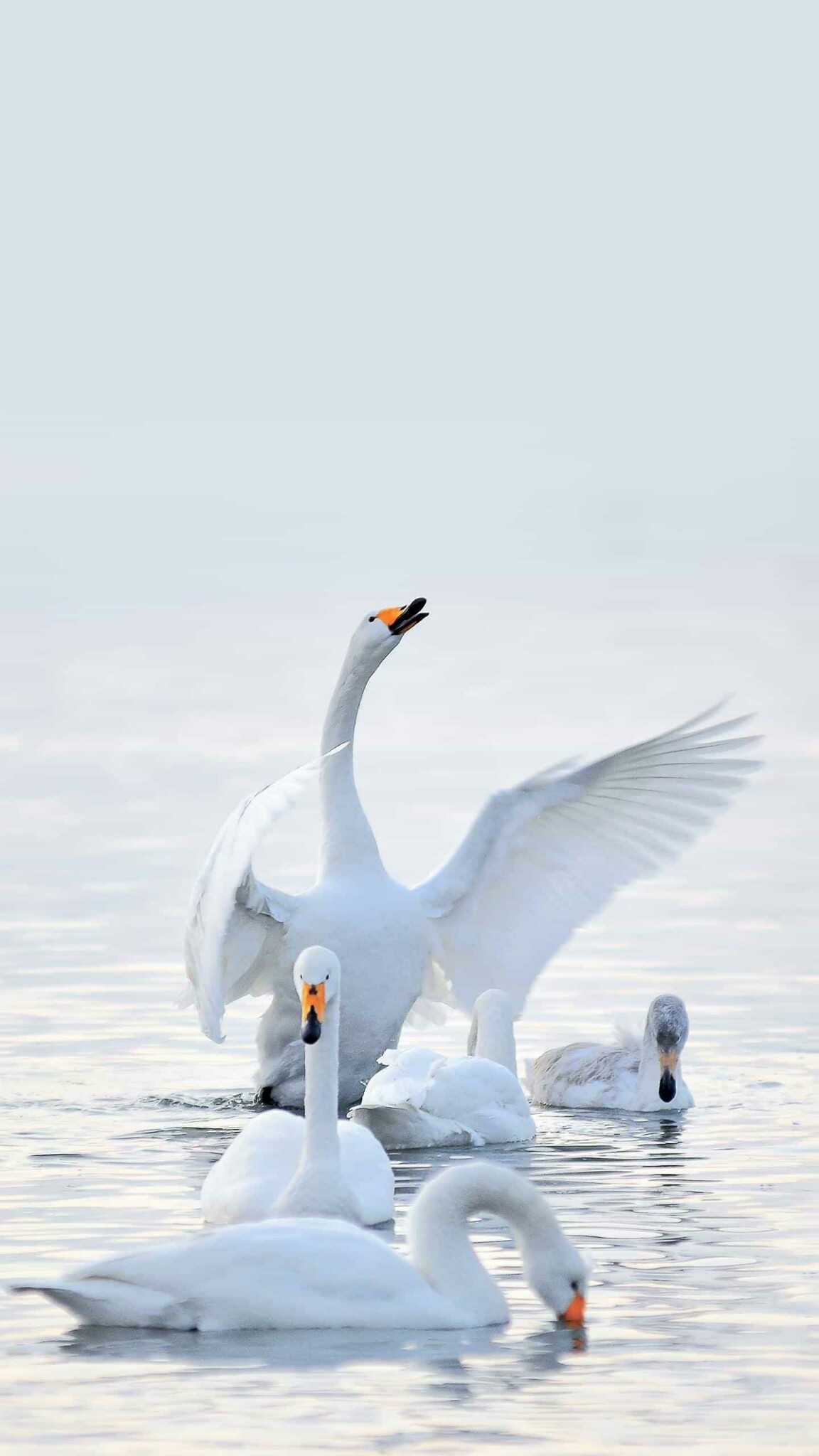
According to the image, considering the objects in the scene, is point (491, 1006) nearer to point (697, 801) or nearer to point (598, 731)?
point (697, 801)

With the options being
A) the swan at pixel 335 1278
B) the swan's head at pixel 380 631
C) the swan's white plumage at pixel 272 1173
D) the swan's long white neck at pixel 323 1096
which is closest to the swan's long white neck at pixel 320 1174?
the swan's long white neck at pixel 323 1096

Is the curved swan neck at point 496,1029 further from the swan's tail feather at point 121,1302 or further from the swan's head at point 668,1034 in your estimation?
the swan's tail feather at point 121,1302

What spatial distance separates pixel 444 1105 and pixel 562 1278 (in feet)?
12.9

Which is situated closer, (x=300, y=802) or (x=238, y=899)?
(x=238, y=899)

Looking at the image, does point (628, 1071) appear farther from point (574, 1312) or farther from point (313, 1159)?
point (574, 1312)

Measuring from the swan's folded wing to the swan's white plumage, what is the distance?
3564 mm

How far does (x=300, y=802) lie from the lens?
1093 inches

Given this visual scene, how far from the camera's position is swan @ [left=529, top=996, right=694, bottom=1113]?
14328mm

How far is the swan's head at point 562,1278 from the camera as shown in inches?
376

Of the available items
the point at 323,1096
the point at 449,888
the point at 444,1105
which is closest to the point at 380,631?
the point at 449,888

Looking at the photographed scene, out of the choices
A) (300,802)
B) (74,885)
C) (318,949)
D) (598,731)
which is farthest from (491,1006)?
(598,731)

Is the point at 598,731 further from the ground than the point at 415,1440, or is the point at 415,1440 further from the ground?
the point at 598,731

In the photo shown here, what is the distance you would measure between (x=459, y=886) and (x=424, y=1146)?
70.3 inches

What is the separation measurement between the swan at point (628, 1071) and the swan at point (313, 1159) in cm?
285
